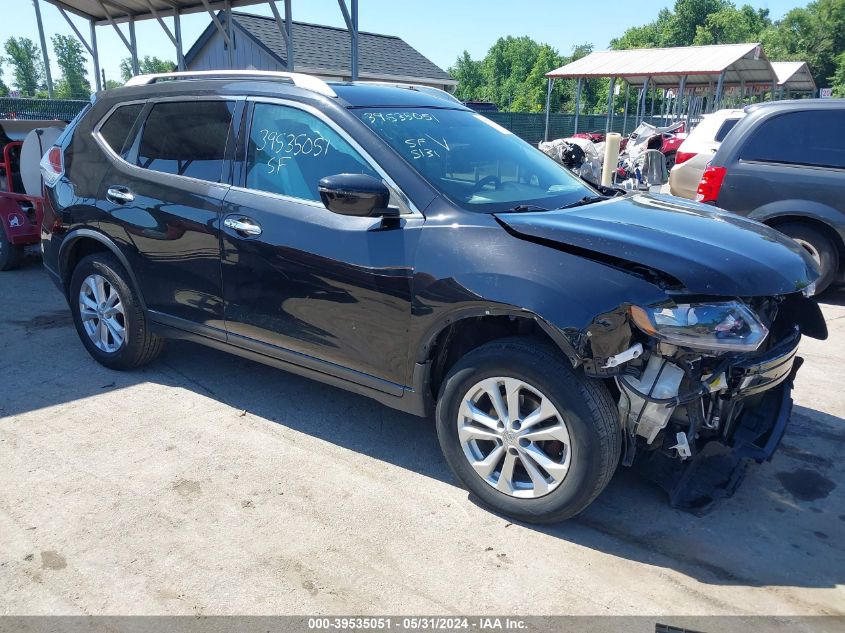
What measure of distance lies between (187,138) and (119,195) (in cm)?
63

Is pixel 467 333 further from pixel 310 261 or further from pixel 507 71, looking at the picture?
pixel 507 71

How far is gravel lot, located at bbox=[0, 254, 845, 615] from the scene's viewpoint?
2.64 meters

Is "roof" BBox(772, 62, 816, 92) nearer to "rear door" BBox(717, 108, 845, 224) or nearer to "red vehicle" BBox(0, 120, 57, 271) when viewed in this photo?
"rear door" BBox(717, 108, 845, 224)

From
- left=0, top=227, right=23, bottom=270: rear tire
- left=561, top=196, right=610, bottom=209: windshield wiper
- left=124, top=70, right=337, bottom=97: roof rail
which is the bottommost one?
left=0, top=227, right=23, bottom=270: rear tire

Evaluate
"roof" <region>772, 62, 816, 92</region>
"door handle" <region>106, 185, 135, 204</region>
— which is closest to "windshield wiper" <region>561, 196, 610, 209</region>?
"door handle" <region>106, 185, 135, 204</region>

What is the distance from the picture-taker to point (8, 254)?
7629 millimetres

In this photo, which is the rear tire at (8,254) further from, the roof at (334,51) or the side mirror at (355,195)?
the roof at (334,51)

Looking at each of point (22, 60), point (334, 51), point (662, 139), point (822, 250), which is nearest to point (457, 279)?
point (822, 250)

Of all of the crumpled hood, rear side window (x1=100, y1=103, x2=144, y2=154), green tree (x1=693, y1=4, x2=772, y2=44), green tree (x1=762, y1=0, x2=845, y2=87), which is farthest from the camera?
green tree (x1=693, y1=4, x2=772, y2=44)

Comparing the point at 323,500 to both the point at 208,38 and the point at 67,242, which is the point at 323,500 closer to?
the point at 67,242

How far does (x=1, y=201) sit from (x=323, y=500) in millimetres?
6302

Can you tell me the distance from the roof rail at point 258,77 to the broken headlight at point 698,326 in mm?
2063

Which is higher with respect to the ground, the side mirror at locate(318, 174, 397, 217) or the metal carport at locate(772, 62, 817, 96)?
the metal carport at locate(772, 62, 817, 96)

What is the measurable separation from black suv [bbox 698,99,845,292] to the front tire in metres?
4.89
